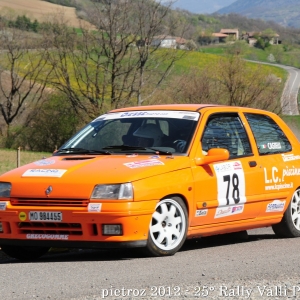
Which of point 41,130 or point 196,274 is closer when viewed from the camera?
point 196,274

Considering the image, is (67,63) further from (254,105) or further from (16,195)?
(16,195)

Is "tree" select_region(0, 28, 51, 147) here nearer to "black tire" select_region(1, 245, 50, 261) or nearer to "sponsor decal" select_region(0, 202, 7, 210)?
"black tire" select_region(1, 245, 50, 261)

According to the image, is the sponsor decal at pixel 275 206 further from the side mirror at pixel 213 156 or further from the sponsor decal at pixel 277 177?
the side mirror at pixel 213 156

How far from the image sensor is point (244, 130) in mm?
9305

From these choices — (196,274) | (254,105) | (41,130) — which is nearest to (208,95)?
(254,105)

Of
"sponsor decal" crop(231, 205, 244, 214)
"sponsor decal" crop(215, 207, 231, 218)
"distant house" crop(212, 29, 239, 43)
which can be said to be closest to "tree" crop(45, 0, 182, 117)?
"sponsor decal" crop(231, 205, 244, 214)

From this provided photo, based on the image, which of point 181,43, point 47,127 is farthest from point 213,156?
point 47,127

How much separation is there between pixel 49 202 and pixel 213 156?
187 centimetres

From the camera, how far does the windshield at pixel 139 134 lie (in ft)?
27.6

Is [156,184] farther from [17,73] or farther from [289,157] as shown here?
[17,73]

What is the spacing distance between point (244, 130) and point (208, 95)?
37451mm

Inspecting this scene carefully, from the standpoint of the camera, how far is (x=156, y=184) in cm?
761

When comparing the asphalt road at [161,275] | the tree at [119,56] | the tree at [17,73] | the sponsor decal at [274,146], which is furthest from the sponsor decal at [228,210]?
the tree at [17,73]

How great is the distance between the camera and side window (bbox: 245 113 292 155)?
946 centimetres
